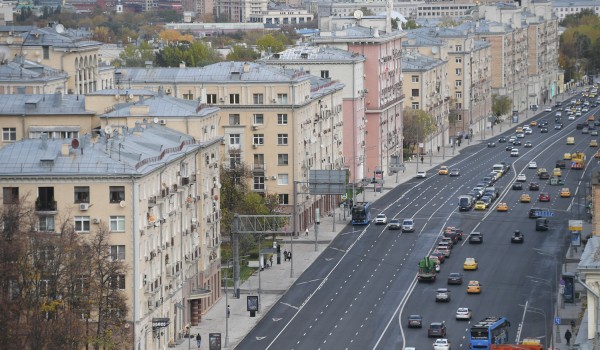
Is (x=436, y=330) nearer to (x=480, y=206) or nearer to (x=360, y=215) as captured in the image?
(x=360, y=215)

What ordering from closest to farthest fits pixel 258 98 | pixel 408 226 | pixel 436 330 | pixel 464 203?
pixel 436 330
pixel 258 98
pixel 408 226
pixel 464 203

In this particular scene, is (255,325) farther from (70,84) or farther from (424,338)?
(70,84)

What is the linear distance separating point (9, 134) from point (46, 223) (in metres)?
29.2

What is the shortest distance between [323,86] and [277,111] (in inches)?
732

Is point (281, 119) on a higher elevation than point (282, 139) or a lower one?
higher

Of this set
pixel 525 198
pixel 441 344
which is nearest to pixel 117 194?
pixel 441 344

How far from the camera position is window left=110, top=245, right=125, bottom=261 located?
10806 cm

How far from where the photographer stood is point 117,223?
10838 centimetres

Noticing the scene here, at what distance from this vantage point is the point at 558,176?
195 meters

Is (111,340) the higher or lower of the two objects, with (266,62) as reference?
lower

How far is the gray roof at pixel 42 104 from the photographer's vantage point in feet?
448

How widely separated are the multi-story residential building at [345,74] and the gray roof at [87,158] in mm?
67905

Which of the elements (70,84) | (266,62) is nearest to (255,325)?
(70,84)

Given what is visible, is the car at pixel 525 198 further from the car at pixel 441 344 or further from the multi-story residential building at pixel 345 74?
the car at pixel 441 344
